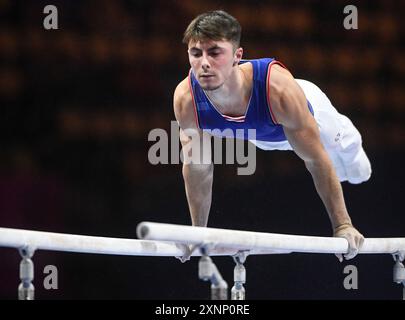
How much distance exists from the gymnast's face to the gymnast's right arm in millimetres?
488

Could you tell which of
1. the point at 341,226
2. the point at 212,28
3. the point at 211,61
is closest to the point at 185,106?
the point at 211,61

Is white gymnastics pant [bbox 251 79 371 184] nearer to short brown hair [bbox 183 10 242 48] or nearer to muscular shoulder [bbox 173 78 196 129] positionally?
muscular shoulder [bbox 173 78 196 129]

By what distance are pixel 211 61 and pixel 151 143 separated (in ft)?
7.94

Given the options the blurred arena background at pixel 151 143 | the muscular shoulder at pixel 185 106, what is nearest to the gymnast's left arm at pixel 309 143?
the muscular shoulder at pixel 185 106

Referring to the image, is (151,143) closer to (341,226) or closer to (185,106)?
(185,106)

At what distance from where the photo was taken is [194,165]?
18.4ft

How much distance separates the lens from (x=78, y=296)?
700cm

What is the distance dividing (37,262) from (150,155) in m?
1.33

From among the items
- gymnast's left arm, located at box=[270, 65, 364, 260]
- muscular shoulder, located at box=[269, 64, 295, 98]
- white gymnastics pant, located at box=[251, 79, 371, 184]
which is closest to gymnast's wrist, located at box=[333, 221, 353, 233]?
gymnast's left arm, located at box=[270, 65, 364, 260]

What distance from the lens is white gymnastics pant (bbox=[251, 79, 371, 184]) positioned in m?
6.08

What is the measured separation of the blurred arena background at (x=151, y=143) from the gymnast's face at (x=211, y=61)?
2.32 meters

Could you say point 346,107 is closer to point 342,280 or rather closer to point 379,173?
point 379,173

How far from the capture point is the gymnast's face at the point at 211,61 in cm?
498
